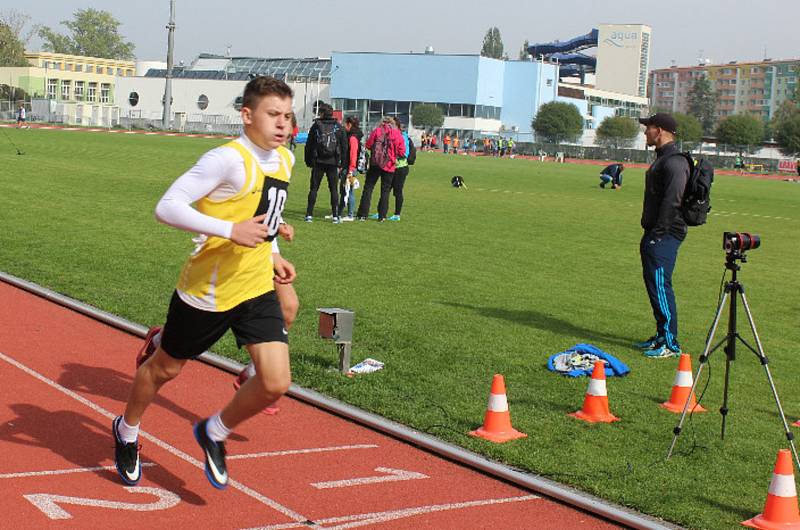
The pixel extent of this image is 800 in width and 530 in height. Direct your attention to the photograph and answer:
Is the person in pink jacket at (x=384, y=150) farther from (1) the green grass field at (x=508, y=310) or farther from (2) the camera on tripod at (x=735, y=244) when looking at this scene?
(2) the camera on tripod at (x=735, y=244)

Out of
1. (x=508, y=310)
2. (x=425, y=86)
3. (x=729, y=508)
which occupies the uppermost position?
(x=425, y=86)

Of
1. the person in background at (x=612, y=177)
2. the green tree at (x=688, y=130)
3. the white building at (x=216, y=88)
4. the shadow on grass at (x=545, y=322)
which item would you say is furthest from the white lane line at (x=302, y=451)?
the green tree at (x=688, y=130)

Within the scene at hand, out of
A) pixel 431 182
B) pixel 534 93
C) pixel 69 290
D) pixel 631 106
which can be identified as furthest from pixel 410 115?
pixel 69 290

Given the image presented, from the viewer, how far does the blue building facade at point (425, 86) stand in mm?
108125

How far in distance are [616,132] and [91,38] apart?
366 feet

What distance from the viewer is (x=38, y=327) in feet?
32.3

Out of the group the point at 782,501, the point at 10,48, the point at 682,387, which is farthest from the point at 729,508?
the point at 10,48

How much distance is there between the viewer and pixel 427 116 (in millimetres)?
100938

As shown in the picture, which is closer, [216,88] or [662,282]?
[662,282]

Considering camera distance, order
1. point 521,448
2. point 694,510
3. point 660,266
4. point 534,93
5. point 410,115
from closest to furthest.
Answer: point 694,510 → point 521,448 → point 660,266 → point 410,115 → point 534,93

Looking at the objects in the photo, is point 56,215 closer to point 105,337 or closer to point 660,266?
point 105,337

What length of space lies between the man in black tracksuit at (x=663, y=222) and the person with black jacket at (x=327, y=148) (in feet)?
31.8

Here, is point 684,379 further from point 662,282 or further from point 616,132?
point 616,132

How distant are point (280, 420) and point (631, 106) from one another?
492 feet
